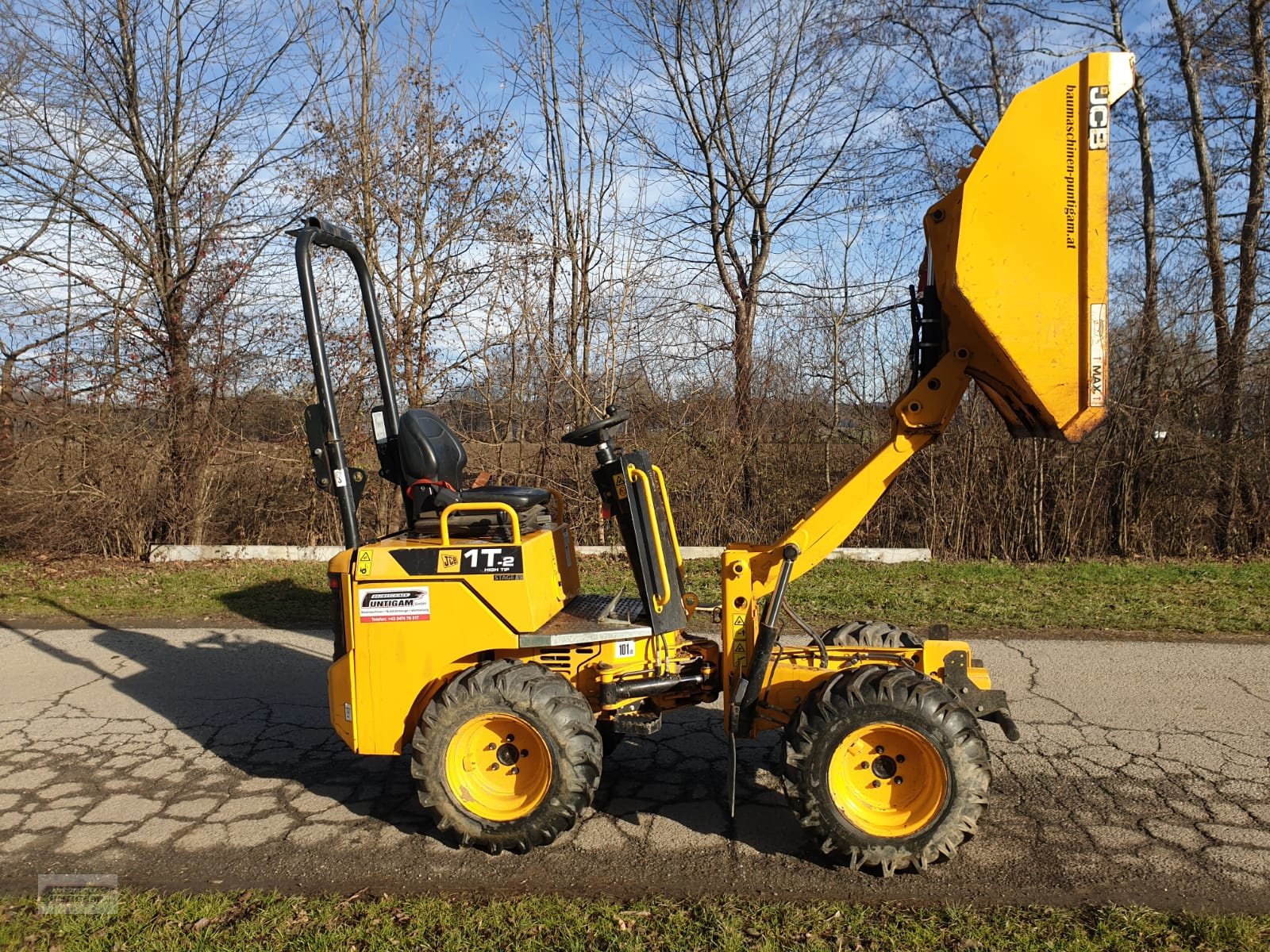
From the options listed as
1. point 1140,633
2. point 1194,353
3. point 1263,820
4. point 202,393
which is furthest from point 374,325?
point 1194,353

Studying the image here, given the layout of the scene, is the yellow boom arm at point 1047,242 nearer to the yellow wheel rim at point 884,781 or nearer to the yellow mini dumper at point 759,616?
the yellow mini dumper at point 759,616

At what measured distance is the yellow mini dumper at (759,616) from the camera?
12.7 ft

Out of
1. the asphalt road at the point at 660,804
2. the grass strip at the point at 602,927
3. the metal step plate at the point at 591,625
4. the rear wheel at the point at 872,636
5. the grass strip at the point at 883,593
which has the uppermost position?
the metal step plate at the point at 591,625

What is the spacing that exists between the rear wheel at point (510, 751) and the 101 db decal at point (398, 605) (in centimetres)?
36

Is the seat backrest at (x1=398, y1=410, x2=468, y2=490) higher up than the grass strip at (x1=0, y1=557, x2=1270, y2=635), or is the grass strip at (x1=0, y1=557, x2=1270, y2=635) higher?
the seat backrest at (x1=398, y1=410, x2=468, y2=490)

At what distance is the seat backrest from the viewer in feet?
16.0

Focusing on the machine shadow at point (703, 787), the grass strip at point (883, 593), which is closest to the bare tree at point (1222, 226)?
the grass strip at point (883, 593)

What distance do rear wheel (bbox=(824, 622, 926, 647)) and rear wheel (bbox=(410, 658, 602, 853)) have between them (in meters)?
1.44

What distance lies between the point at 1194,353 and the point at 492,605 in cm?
1102

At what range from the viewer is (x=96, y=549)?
42.2 feet

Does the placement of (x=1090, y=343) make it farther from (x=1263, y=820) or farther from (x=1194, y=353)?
(x=1194, y=353)

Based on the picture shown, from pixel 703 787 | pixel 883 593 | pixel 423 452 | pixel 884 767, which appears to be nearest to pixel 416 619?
pixel 423 452

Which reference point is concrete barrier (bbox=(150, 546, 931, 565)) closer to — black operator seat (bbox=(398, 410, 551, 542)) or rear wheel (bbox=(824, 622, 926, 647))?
rear wheel (bbox=(824, 622, 926, 647))

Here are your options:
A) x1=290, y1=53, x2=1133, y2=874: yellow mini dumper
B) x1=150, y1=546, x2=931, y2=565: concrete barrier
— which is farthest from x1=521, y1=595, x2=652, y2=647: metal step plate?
x1=150, y1=546, x2=931, y2=565: concrete barrier
